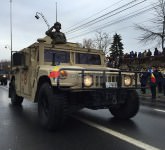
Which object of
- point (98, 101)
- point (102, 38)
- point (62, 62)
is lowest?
point (98, 101)

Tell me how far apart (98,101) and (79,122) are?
1.30 metres

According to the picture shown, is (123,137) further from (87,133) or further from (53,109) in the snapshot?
(53,109)

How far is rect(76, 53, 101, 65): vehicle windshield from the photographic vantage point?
31.3ft

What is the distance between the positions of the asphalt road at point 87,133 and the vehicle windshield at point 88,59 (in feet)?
5.09

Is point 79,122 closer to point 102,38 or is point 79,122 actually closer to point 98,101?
point 98,101

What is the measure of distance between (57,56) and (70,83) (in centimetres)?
214

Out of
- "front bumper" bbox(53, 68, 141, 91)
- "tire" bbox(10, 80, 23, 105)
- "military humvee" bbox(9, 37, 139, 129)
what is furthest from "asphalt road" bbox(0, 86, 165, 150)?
"tire" bbox(10, 80, 23, 105)

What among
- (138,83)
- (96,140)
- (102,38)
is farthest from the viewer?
(102,38)

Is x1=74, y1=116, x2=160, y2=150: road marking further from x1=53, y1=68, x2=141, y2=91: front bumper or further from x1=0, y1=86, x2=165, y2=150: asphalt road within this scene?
x1=53, y1=68, x2=141, y2=91: front bumper

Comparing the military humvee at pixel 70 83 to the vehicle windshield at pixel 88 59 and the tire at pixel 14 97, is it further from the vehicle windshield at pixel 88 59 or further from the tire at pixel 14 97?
the tire at pixel 14 97

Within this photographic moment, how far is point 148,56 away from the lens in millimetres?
27297

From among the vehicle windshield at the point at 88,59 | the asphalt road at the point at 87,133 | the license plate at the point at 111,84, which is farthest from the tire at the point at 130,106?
the vehicle windshield at the point at 88,59

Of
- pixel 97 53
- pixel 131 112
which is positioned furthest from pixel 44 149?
pixel 97 53

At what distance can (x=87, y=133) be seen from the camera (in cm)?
718
